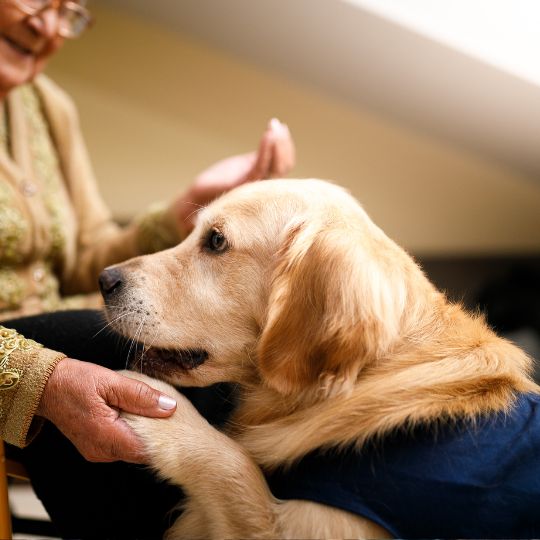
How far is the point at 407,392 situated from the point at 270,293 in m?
0.23

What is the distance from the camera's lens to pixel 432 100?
1.92 metres

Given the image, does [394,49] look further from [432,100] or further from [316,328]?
[316,328]

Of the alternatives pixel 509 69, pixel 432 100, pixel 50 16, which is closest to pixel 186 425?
pixel 50 16

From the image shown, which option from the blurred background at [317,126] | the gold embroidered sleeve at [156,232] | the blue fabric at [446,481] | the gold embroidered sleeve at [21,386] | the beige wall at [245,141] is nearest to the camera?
the blue fabric at [446,481]

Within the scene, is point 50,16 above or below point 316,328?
above

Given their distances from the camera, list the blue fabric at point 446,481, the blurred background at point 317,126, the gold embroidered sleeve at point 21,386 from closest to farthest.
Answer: the blue fabric at point 446,481 < the gold embroidered sleeve at point 21,386 < the blurred background at point 317,126

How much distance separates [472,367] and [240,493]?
340 mm

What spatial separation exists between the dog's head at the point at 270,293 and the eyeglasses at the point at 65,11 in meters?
0.61

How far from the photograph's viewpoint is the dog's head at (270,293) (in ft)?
2.47

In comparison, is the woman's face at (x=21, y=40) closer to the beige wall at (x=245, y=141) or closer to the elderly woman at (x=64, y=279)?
the elderly woman at (x=64, y=279)

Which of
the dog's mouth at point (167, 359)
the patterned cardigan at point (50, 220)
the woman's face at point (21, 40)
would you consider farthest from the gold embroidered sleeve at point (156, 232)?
the dog's mouth at point (167, 359)

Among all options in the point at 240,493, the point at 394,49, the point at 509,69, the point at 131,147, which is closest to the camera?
the point at 240,493

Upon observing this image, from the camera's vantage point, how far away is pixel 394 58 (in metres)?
1.73

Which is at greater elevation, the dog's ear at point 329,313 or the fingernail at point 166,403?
the dog's ear at point 329,313
